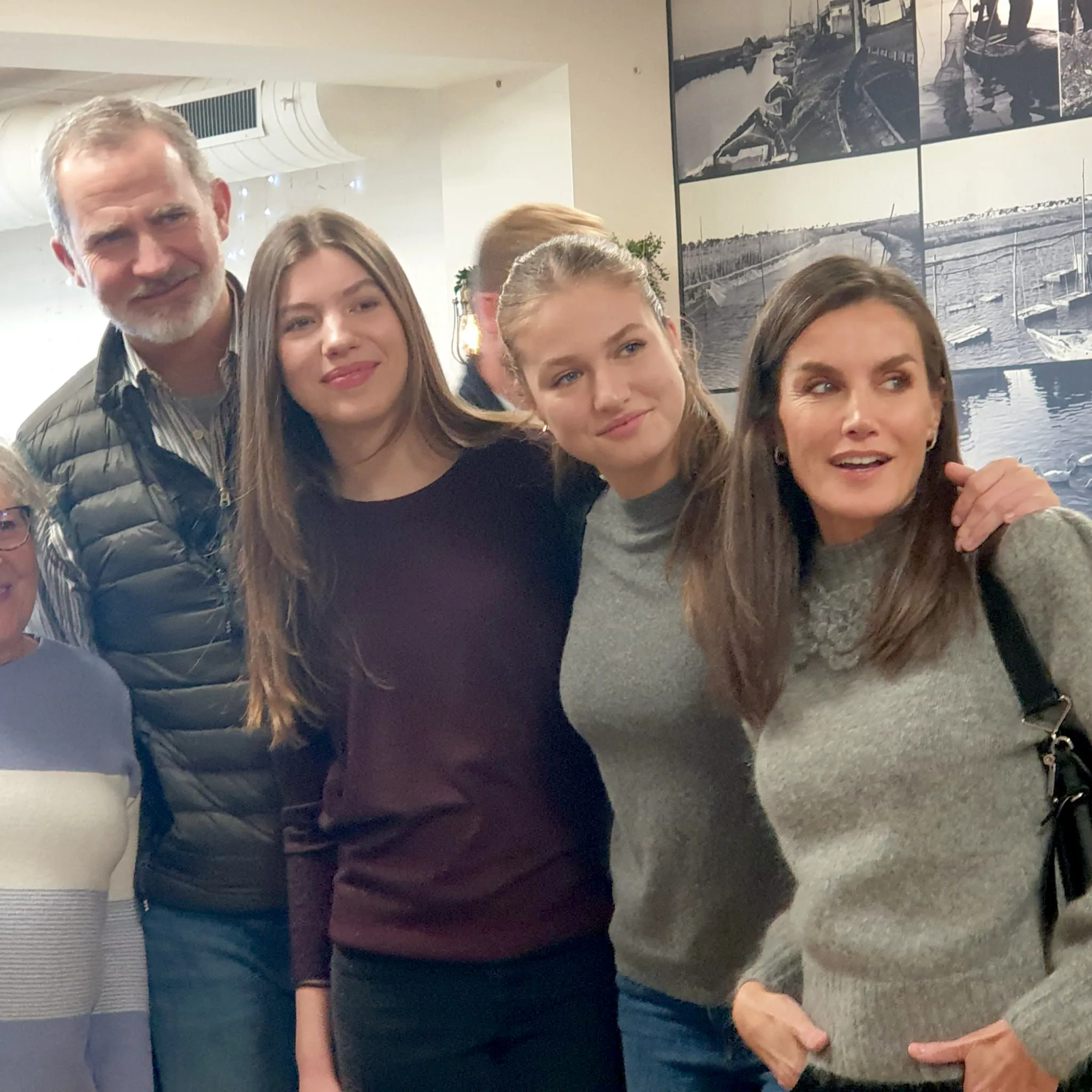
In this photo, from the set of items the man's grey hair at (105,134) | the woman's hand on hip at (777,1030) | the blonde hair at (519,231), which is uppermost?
the man's grey hair at (105,134)

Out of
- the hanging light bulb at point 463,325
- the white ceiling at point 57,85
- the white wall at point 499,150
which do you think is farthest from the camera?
the white ceiling at point 57,85

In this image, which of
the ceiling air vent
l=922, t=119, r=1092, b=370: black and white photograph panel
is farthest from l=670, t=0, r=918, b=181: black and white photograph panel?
the ceiling air vent

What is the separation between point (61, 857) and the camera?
185 cm

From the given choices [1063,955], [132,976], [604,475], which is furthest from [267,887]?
A: [1063,955]

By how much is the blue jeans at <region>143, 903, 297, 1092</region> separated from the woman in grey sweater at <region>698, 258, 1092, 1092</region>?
0.79 m

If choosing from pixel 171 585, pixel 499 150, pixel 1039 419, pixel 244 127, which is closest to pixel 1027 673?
pixel 171 585

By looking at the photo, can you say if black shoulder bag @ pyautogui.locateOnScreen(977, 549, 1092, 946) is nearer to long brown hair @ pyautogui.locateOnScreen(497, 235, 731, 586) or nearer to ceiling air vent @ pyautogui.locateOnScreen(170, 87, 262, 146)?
long brown hair @ pyautogui.locateOnScreen(497, 235, 731, 586)

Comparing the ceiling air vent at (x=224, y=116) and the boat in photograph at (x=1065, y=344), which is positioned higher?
the ceiling air vent at (x=224, y=116)

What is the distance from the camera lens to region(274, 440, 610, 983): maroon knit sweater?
1.71 m

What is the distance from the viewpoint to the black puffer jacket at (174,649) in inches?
76.5

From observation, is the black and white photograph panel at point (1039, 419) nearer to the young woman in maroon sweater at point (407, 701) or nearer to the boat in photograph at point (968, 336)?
the boat in photograph at point (968, 336)

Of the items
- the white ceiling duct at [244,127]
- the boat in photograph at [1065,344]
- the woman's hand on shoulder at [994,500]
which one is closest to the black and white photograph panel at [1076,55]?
the boat in photograph at [1065,344]

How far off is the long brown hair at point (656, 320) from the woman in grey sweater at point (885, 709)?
0.09 meters

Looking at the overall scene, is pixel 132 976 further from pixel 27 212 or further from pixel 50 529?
pixel 27 212
